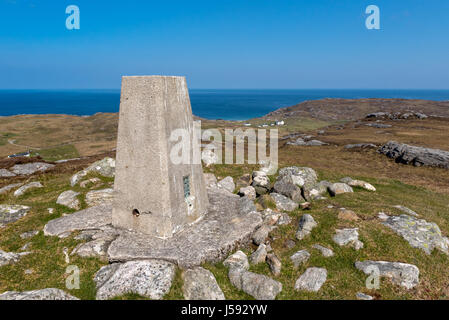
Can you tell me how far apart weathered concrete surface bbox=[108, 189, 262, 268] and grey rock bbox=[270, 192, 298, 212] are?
8.55 ft

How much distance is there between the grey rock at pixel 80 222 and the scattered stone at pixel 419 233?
13.2 m

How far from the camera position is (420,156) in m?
28.6

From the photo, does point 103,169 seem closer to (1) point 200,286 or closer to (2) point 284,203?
(2) point 284,203

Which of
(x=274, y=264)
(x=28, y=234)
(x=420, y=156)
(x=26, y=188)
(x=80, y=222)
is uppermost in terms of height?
(x=420, y=156)

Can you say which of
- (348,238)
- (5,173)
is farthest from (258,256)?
(5,173)

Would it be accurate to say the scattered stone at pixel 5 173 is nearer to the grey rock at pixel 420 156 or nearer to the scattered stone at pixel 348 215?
the scattered stone at pixel 348 215

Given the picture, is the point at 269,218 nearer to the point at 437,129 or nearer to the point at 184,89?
the point at 184,89

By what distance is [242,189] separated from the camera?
1673cm

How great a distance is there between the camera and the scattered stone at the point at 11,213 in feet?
46.5

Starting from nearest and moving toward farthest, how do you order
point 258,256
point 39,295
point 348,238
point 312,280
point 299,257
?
point 39,295 < point 312,280 < point 299,257 < point 258,256 < point 348,238

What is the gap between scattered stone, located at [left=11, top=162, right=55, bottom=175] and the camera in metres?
29.8

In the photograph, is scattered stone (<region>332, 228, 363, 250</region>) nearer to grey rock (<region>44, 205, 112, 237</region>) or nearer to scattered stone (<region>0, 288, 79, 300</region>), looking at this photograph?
scattered stone (<region>0, 288, 79, 300</region>)

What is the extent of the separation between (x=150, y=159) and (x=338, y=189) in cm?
1275
